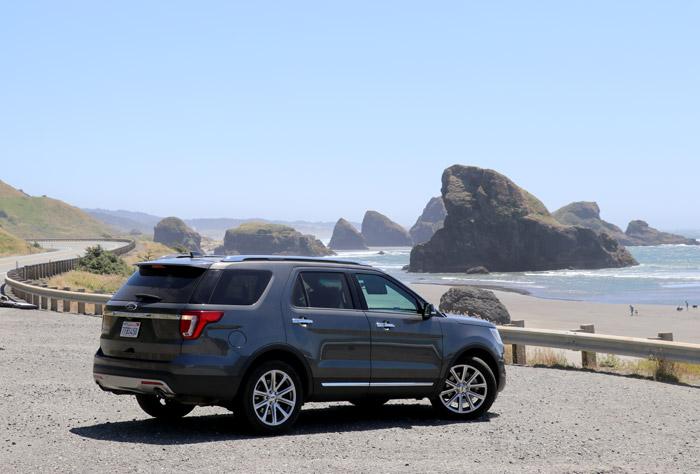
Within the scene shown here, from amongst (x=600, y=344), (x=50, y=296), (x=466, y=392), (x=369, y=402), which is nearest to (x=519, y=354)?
(x=600, y=344)

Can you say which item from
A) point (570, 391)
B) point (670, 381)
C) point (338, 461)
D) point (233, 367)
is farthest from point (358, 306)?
point (670, 381)

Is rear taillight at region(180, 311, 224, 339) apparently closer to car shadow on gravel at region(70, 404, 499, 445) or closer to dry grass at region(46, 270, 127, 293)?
car shadow on gravel at region(70, 404, 499, 445)

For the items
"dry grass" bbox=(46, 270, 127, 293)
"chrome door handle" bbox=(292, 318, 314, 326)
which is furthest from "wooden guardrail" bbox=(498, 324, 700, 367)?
"dry grass" bbox=(46, 270, 127, 293)

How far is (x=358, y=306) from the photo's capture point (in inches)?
408

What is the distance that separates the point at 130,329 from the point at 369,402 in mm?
2909

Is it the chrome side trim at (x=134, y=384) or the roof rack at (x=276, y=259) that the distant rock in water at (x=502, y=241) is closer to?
the roof rack at (x=276, y=259)

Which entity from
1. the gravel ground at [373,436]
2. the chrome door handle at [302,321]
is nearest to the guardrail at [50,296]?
the gravel ground at [373,436]

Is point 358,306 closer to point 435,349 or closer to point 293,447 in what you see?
point 435,349

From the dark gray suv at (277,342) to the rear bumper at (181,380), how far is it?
1 cm

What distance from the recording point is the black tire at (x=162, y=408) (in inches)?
404

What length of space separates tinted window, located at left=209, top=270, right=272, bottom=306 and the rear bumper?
666 mm

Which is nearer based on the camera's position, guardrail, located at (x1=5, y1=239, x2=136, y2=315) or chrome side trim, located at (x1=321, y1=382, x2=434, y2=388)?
chrome side trim, located at (x1=321, y1=382, x2=434, y2=388)

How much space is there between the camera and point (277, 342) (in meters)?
9.51

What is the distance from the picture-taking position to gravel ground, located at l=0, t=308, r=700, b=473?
8.24 metres
